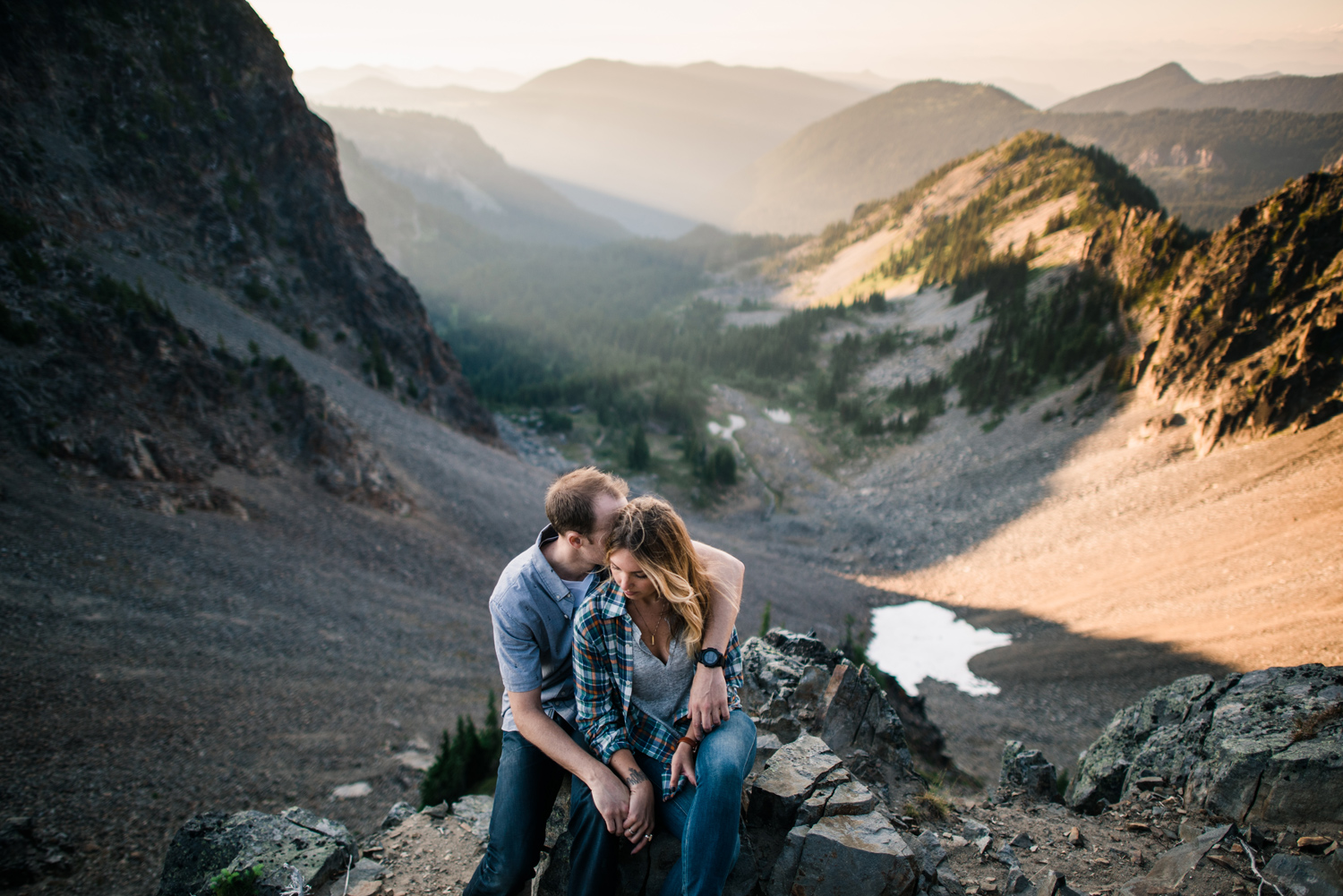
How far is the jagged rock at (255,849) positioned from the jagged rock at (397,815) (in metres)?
1.10

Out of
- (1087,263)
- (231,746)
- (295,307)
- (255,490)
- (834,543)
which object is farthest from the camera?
(1087,263)

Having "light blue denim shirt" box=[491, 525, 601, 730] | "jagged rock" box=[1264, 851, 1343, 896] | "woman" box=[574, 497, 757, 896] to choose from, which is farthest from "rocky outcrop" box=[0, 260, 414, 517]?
"jagged rock" box=[1264, 851, 1343, 896]

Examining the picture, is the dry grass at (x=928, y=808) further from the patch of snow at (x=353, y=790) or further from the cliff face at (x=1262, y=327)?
the cliff face at (x=1262, y=327)

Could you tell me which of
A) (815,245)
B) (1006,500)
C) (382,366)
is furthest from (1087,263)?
(815,245)

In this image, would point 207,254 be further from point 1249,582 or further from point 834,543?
point 1249,582

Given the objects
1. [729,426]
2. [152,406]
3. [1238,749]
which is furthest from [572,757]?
[729,426]

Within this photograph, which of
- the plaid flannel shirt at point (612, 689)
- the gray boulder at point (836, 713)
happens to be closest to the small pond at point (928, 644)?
the gray boulder at point (836, 713)

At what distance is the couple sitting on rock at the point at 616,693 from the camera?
12.4 ft

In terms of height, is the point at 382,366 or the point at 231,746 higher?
the point at 382,366

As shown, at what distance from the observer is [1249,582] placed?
1953cm

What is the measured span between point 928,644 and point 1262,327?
25.1 meters

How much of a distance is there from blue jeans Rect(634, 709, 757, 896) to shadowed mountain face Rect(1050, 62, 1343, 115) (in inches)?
1383

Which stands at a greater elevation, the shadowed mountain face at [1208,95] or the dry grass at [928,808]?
the shadowed mountain face at [1208,95]

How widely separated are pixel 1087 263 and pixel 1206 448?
100 feet
